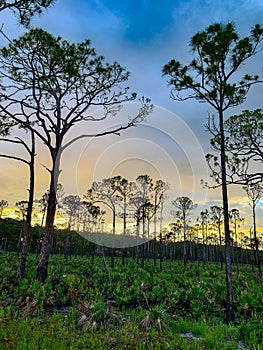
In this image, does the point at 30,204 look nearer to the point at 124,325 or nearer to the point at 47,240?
the point at 47,240

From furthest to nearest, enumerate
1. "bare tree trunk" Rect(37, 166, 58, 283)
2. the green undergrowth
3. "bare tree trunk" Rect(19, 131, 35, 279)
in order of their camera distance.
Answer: "bare tree trunk" Rect(19, 131, 35, 279)
"bare tree trunk" Rect(37, 166, 58, 283)
the green undergrowth

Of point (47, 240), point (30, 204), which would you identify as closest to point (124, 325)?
point (47, 240)

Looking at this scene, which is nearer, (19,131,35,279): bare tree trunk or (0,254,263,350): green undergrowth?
(0,254,263,350): green undergrowth

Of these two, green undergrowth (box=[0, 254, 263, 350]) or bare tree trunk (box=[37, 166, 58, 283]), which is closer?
green undergrowth (box=[0, 254, 263, 350])

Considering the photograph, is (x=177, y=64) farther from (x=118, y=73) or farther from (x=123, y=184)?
(x=123, y=184)

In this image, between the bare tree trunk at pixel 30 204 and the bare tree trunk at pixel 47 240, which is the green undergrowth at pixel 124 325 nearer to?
the bare tree trunk at pixel 47 240

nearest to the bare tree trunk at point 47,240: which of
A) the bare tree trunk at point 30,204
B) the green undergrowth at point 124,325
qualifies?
the bare tree trunk at point 30,204

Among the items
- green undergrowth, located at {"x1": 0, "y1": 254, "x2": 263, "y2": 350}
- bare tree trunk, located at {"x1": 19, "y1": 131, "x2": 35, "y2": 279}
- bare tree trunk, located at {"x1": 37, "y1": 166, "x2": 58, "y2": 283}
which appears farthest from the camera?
bare tree trunk, located at {"x1": 19, "y1": 131, "x2": 35, "y2": 279}

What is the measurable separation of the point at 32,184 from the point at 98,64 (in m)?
6.44

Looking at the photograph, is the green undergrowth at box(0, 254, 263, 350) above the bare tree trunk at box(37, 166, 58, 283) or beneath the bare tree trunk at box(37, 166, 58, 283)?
beneath

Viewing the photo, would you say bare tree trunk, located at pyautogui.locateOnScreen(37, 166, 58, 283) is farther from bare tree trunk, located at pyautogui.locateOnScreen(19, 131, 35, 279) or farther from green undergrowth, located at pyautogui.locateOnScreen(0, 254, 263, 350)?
green undergrowth, located at pyautogui.locateOnScreen(0, 254, 263, 350)

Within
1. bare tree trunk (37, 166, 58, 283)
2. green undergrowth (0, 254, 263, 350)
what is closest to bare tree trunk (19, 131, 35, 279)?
bare tree trunk (37, 166, 58, 283)

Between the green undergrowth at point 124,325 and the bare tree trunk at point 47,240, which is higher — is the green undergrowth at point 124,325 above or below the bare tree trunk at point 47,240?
below

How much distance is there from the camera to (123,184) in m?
31.1
